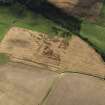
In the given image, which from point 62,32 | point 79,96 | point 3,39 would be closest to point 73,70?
point 79,96

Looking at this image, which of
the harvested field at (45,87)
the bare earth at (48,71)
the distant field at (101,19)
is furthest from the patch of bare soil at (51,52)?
the distant field at (101,19)

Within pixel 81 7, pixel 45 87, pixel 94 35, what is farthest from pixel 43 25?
pixel 45 87

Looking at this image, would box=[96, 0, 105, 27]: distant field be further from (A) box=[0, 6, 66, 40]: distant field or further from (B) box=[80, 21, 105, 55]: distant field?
(A) box=[0, 6, 66, 40]: distant field

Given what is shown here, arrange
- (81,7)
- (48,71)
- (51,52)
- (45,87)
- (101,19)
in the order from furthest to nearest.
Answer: (81,7) → (101,19) → (51,52) → (48,71) → (45,87)

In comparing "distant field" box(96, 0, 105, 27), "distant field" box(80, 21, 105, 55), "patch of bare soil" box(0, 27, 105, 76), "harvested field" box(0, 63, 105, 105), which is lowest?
"harvested field" box(0, 63, 105, 105)

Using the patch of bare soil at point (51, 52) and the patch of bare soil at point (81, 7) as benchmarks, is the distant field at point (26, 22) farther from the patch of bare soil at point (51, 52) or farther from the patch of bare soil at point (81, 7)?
the patch of bare soil at point (81, 7)

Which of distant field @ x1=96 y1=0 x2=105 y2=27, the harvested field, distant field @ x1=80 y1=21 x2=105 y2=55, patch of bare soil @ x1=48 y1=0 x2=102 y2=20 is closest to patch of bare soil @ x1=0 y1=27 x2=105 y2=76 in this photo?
distant field @ x1=80 y1=21 x2=105 y2=55

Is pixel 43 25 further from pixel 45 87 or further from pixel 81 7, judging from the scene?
pixel 45 87
